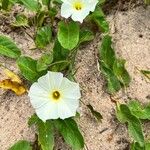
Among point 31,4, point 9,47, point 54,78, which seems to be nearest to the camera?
point 54,78

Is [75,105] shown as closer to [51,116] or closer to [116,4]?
[51,116]

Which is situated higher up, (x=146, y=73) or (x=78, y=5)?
(x=78, y=5)

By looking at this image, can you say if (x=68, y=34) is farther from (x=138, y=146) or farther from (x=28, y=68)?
(x=138, y=146)

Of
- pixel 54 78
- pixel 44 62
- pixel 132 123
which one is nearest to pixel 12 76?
pixel 44 62

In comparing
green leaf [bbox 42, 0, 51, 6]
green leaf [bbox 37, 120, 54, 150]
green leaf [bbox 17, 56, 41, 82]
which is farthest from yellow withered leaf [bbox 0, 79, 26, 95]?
green leaf [bbox 42, 0, 51, 6]

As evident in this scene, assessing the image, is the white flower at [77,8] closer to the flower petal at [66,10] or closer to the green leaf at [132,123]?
the flower petal at [66,10]

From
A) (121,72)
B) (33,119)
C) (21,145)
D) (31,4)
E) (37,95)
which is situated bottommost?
(21,145)

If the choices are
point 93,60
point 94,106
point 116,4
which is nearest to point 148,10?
point 116,4
